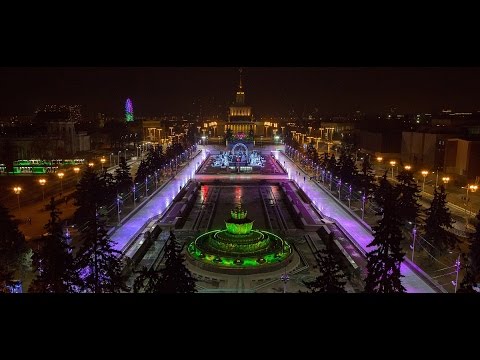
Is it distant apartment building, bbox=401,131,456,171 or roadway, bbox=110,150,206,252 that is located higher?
distant apartment building, bbox=401,131,456,171

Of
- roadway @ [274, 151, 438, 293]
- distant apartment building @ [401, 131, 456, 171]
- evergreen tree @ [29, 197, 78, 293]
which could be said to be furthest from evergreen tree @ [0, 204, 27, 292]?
distant apartment building @ [401, 131, 456, 171]

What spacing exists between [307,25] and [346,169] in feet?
87.2

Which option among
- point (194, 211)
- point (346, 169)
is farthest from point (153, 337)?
point (346, 169)

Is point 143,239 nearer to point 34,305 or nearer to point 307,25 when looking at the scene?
point 34,305

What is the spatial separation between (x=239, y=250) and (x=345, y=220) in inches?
298

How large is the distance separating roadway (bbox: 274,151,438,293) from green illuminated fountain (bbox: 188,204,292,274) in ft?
12.0

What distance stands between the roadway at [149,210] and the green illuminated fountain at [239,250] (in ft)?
10.6

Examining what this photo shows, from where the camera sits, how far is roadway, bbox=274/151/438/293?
1362cm

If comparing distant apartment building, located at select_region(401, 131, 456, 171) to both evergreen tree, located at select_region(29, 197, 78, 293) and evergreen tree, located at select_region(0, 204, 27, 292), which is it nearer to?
evergreen tree, located at select_region(0, 204, 27, 292)

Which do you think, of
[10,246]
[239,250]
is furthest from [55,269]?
[239,250]

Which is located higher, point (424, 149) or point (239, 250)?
point (424, 149)

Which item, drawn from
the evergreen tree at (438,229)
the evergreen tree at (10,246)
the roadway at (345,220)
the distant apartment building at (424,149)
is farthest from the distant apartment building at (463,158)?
the evergreen tree at (10,246)

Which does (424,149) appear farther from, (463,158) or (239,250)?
(239,250)

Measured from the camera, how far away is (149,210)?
77.8ft
